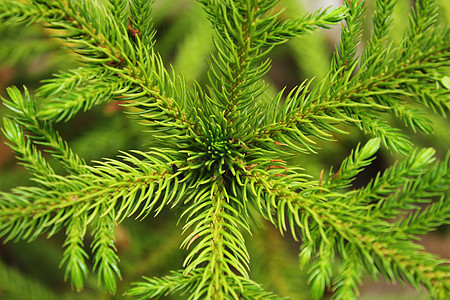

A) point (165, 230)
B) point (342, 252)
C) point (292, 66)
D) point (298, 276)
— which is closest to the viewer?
point (342, 252)

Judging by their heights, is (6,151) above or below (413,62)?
below

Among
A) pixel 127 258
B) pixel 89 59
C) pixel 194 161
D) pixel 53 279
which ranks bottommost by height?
pixel 53 279

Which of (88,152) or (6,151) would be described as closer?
(88,152)

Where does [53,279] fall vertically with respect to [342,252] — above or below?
below

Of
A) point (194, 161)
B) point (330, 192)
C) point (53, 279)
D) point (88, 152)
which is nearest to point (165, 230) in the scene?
point (88, 152)

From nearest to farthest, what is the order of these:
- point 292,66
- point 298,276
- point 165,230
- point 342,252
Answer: point 342,252 → point 298,276 → point 165,230 → point 292,66

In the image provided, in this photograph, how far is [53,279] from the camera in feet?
6.12

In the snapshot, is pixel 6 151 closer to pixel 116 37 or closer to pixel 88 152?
pixel 88 152

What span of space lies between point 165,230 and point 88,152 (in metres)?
0.45

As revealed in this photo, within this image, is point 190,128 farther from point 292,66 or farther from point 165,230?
point 292,66

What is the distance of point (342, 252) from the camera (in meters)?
0.60

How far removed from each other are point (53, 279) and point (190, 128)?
1577mm

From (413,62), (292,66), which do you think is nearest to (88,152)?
(413,62)

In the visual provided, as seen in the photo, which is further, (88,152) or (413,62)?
(88,152)
